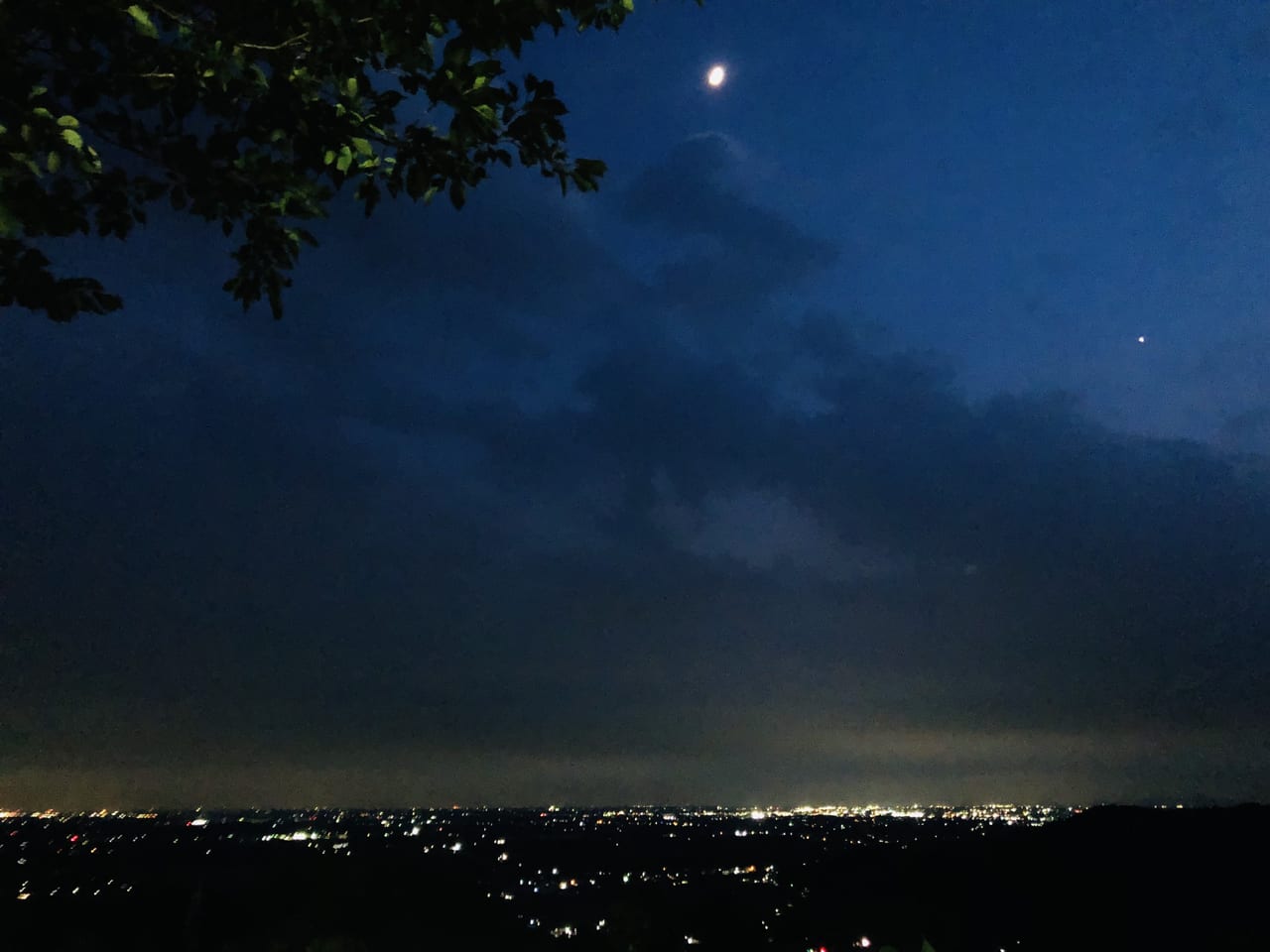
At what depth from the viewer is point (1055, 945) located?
53.1 meters

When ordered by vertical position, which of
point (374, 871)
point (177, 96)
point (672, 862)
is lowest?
point (672, 862)

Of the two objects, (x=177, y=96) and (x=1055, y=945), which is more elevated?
(x=177, y=96)

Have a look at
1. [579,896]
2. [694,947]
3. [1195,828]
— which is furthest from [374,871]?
[1195,828]

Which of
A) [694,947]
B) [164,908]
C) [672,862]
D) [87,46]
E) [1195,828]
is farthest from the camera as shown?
[672,862]

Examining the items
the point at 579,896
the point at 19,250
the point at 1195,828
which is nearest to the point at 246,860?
the point at 579,896

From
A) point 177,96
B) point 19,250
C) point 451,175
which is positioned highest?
point 177,96

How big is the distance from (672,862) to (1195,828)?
100m

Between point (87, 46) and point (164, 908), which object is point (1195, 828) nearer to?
point (164, 908)

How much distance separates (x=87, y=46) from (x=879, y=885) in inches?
3693

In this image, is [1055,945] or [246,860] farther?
[246,860]

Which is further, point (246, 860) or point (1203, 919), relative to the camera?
point (246, 860)

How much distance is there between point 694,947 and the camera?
53.1 feet

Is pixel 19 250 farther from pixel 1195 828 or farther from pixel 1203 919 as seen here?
pixel 1195 828

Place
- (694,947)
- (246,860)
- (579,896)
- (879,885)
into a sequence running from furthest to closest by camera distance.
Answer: (246,860) < (579,896) < (879,885) < (694,947)
